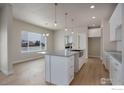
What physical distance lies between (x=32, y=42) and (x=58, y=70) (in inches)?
215

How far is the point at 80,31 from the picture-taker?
28.1 ft

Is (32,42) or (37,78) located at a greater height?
(32,42)

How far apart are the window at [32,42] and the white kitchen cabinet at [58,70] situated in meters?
4.33

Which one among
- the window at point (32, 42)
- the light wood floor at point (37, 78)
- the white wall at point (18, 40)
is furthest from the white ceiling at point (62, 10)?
the light wood floor at point (37, 78)

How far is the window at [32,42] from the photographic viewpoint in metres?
6.76

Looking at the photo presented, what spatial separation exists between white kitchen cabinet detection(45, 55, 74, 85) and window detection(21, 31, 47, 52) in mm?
4328

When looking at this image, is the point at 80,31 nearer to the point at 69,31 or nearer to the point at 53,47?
the point at 69,31

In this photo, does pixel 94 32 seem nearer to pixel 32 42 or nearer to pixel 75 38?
pixel 75 38

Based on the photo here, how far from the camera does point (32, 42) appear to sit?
7.67m

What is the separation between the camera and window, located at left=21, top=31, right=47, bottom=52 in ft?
22.2

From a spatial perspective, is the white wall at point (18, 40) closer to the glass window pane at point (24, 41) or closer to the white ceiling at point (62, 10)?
the glass window pane at point (24, 41)

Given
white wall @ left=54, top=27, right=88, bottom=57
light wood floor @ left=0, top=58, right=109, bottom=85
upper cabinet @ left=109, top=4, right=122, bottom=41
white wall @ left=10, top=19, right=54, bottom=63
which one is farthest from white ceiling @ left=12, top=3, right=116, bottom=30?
white wall @ left=54, top=27, right=88, bottom=57

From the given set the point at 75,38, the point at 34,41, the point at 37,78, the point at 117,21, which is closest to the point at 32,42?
the point at 34,41
